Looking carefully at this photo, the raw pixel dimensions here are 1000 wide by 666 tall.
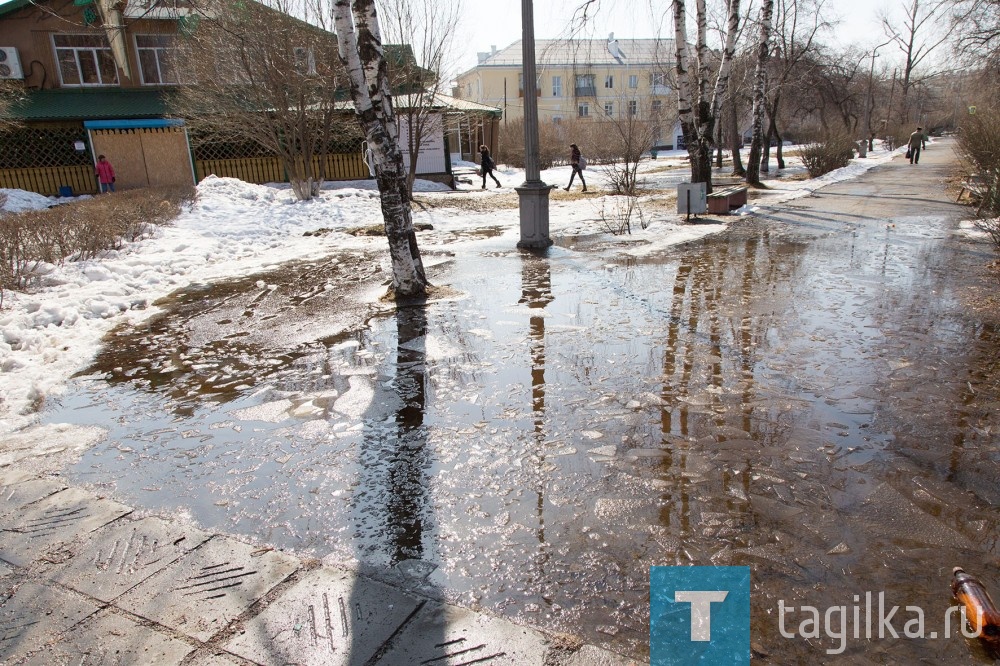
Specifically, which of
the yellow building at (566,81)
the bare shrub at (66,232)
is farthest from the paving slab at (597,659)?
the yellow building at (566,81)

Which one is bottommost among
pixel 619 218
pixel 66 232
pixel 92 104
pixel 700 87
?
pixel 619 218

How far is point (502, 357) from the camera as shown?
561 cm

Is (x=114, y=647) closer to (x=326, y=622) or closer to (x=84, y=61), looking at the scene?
(x=326, y=622)

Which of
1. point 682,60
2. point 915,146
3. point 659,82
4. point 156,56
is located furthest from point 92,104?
point 915,146

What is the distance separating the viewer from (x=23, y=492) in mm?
3635

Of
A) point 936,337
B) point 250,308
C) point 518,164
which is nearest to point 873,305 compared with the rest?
point 936,337

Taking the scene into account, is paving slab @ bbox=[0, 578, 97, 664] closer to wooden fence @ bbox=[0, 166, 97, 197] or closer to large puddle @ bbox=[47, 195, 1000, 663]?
large puddle @ bbox=[47, 195, 1000, 663]

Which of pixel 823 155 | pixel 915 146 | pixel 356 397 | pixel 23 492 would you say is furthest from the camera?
pixel 915 146

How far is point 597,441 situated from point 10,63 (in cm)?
2739

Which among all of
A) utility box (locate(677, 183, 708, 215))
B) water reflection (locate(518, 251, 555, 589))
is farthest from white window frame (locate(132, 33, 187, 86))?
water reflection (locate(518, 251, 555, 589))

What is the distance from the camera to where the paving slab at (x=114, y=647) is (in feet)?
7.73

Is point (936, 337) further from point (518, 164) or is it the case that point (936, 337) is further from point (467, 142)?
point (467, 142)

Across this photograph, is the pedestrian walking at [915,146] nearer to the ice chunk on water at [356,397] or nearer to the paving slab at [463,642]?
the ice chunk on water at [356,397]

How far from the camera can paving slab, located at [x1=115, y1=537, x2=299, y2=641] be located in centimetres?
255
